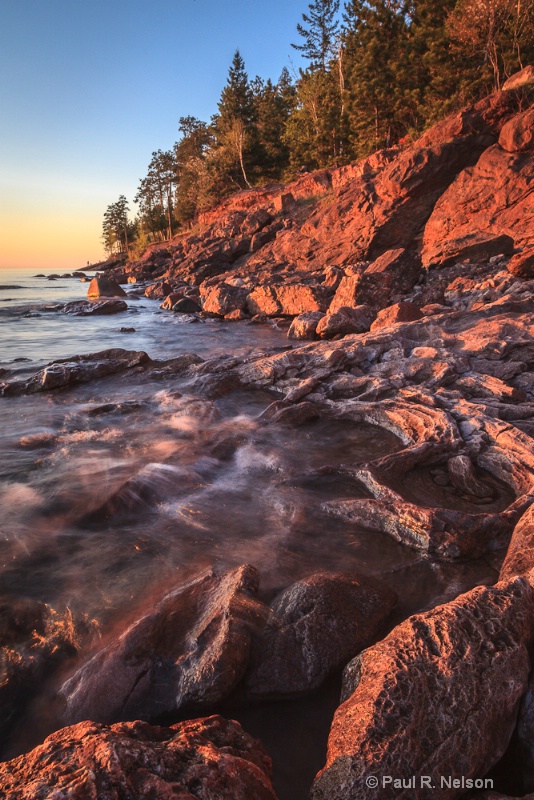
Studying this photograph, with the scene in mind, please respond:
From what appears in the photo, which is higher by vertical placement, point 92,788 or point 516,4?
point 516,4

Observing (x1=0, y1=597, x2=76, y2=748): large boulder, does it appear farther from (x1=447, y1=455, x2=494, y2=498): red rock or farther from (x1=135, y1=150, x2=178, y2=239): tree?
(x1=135, y1=150, x2=178, y2=239): tree

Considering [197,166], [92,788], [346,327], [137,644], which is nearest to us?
[92,788]

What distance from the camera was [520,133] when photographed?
18297 mm

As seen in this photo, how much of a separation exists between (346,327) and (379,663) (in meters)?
8.82

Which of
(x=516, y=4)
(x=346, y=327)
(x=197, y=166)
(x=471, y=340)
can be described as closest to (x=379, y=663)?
(x=471, y=340)

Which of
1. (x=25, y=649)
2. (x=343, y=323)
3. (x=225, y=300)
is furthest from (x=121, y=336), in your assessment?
(x=25, y=649)

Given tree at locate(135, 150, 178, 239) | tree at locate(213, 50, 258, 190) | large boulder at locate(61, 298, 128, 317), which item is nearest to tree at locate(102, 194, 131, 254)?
tree at locate(135, 150, 178, 239)

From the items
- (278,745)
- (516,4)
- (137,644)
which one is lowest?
(278,745)

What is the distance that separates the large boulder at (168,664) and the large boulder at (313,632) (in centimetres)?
13

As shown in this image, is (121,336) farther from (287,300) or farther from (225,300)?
(287,300)

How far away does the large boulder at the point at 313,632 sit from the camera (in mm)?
2328

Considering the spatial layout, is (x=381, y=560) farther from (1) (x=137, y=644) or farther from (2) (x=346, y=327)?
(2) (x=346, y=327)

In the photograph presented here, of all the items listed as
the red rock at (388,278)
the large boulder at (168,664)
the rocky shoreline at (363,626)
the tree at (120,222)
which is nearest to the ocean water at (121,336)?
the rocky shoreline at (363,626)

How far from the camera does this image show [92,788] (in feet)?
4.14
